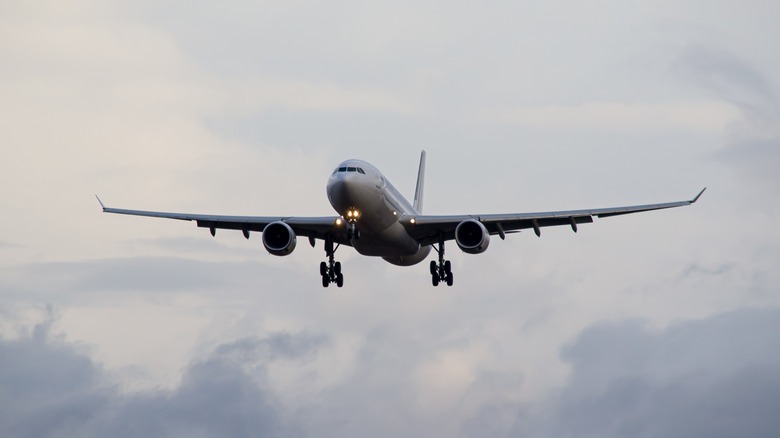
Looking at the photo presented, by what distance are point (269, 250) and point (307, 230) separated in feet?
10.6

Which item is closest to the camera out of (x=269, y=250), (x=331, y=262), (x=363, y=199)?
(x=363, y=199)

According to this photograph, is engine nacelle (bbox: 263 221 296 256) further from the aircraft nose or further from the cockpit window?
the cockpit window

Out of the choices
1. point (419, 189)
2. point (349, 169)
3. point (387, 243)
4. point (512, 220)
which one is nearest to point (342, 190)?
point (349, 169)

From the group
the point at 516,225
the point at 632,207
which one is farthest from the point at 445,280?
the point at 632,207

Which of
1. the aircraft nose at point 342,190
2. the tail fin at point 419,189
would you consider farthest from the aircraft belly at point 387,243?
the tail fin at point 419,189

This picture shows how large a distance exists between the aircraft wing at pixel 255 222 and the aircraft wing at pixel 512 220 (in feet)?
12.5

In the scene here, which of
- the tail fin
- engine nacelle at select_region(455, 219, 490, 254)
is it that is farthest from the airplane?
the tail fin

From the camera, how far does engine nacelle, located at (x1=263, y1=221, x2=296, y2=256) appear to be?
61719 millimetres

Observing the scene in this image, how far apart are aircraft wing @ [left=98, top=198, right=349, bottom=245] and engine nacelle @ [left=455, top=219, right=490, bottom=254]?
559 centimetres

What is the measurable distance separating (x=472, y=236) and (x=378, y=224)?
5.21 meters

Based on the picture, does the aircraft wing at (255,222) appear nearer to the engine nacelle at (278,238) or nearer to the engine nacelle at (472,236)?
the engine nacelle at (278,238)

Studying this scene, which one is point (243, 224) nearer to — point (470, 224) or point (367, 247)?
point (367, 247)

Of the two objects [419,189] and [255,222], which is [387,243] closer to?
[255,222]

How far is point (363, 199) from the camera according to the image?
57344 millimetres
